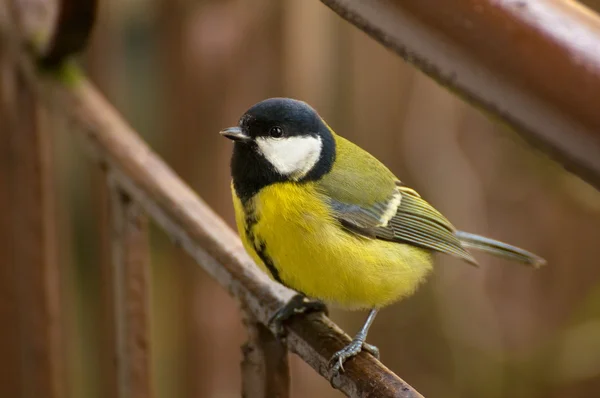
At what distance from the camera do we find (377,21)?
0.99ft

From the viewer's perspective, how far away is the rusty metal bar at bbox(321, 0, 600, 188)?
0.23 meters

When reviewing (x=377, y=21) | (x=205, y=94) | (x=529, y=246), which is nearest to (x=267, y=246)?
(x=377, y=21)

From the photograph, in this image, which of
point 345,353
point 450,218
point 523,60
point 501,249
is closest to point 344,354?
point 345,353

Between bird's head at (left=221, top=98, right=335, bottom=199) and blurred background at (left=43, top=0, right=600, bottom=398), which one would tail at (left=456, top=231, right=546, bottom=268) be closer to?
bird's head at (left=221, top=98, right=335, bottom=199)

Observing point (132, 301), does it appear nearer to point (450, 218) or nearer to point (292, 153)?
point (292, 153)

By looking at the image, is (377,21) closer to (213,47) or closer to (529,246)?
(213,47)

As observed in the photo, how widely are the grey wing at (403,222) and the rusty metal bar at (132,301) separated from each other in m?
0.23

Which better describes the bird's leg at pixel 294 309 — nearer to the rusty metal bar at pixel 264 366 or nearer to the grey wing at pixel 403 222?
the rusty metal bar at pixel 264 366

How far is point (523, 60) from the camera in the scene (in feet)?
0.82

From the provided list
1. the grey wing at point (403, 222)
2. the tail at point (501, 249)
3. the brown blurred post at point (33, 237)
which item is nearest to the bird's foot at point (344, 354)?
the grey wing at point (403, 222)

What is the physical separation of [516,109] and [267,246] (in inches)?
23.6

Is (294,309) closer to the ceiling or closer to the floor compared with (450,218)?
closer to the ceiling

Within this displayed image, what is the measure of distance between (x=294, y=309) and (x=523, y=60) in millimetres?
513

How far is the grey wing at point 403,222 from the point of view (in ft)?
3.00
